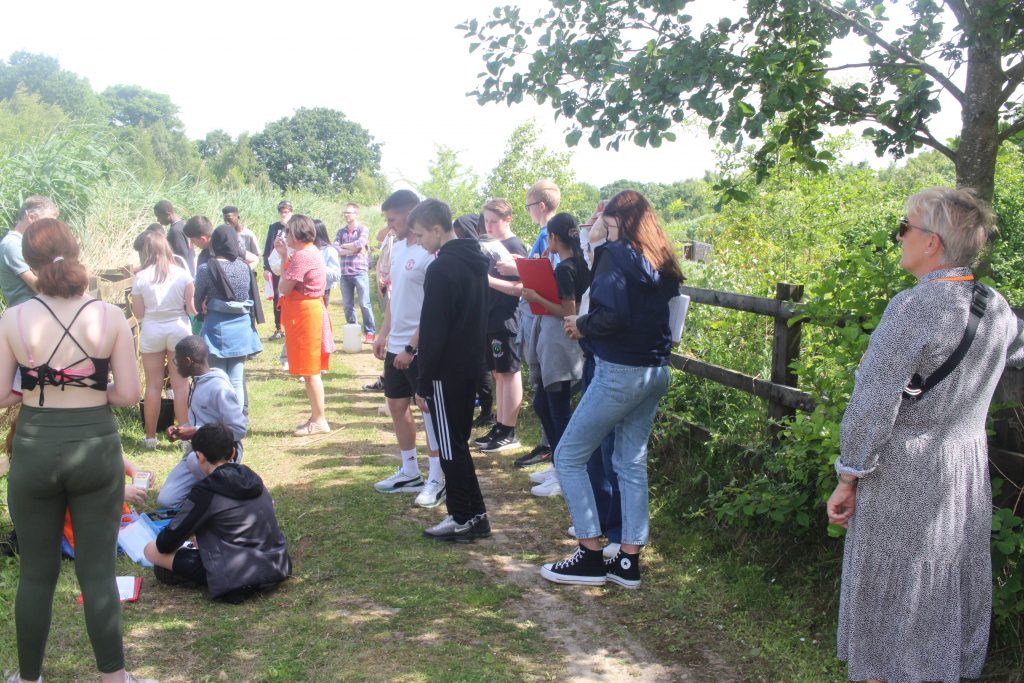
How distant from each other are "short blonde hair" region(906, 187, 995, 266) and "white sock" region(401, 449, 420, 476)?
433cm

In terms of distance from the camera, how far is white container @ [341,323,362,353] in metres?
12.1

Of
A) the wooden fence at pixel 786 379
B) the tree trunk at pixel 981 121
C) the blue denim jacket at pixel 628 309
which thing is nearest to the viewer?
the wooden fence at pixel 786 379

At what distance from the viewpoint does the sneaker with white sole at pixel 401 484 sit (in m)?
6.20

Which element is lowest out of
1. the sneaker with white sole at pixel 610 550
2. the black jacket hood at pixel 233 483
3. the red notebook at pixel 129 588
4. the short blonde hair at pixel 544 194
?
the sneaker with white sole at pixel 610 550

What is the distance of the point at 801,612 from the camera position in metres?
4.01

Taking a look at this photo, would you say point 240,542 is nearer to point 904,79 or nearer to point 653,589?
point 653,589

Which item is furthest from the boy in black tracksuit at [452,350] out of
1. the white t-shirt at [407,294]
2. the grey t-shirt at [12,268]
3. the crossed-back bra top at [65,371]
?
the grey t-shirt at [12,268]

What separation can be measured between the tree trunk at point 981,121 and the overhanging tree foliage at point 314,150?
277 feet

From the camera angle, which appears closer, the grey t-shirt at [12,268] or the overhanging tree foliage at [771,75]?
the overhanging tree foliage at [771,75]

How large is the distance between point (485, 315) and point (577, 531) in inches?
56.3

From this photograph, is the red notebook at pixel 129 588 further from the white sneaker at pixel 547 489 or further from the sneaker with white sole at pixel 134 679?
the white sneaker at pixel 547 489

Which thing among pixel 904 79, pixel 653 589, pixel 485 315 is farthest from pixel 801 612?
pixel 904 79

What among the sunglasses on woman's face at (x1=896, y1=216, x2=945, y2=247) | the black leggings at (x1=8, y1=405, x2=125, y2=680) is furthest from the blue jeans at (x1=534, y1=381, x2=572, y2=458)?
the sunglasses on woman's face at (x1=896, y1=216, x2=945, y2=247)

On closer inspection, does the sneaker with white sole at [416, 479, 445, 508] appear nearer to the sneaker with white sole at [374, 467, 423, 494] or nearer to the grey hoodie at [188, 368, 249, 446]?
the sneaker with white sole at [374, 467, 423, 494]
